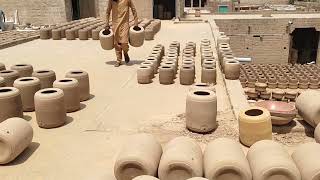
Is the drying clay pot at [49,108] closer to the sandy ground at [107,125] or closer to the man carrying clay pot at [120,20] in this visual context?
the sandy ground at [107,125]

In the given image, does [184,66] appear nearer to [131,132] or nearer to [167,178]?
[131,132]

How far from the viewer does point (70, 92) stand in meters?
5.96

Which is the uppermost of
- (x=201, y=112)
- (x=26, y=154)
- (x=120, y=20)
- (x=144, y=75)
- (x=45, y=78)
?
(x=120, y=20)

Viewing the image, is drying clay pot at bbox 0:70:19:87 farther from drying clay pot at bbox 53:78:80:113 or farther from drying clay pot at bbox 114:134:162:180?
drying clay pot at bbox 114:134:162:180

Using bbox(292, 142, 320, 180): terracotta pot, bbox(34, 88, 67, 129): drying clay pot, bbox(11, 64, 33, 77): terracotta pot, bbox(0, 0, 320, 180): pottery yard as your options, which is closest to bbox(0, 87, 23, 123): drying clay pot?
bbox(0, 0, 320, 180): pottery yard

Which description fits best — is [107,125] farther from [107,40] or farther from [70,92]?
[107,40]

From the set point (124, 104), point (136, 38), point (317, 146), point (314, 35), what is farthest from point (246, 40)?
point (317, 146)

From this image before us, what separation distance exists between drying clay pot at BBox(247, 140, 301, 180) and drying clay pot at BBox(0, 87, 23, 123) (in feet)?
12.3

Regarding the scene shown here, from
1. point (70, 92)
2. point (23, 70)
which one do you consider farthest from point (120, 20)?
point (70, 92)

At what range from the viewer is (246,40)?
86.3 feet

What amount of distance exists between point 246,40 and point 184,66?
19688 mm

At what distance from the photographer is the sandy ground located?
433cm

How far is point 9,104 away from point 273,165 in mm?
4048

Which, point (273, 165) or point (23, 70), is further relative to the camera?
point (23, 70)
